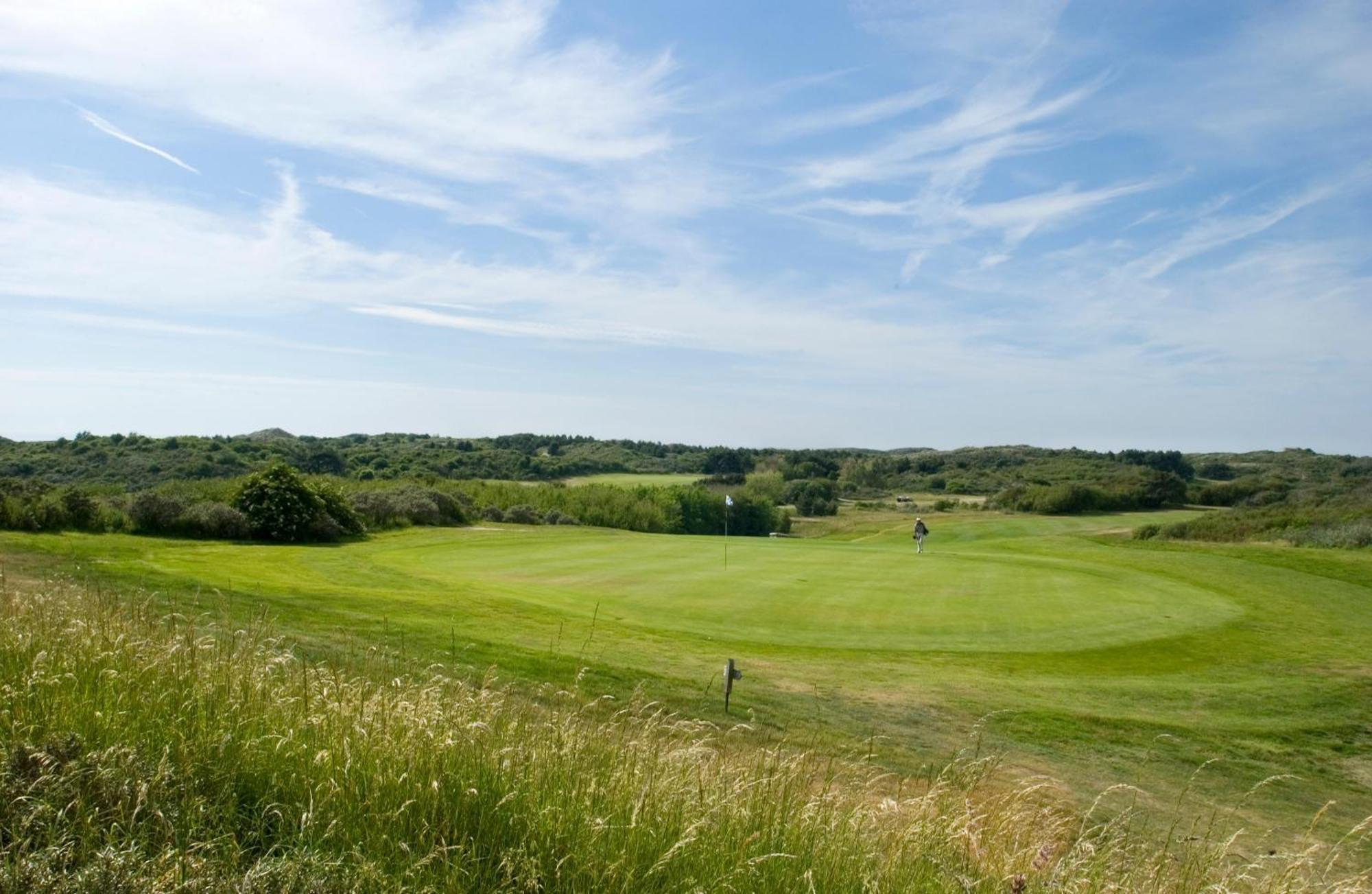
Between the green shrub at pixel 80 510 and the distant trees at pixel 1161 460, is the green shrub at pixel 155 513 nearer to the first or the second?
the green shrub at pixel 80 510

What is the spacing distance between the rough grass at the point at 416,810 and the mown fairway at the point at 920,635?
5.77 ft

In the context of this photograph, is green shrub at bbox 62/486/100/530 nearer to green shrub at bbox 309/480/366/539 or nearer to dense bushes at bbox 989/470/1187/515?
green shrub at bbox 309/480/366/539

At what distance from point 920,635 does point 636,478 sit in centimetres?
7925

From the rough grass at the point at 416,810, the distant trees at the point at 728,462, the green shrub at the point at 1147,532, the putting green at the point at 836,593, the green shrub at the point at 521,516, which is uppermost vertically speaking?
the distant trees at the point at 728,462

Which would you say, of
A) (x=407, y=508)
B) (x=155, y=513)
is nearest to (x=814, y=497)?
(x=407, y=508)

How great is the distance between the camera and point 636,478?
9381 cm

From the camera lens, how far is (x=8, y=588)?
10016 millimetres

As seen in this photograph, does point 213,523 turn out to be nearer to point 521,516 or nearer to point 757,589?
point 521,516

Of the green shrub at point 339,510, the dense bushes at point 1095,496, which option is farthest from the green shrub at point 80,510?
the dense bushes at point 1095,496

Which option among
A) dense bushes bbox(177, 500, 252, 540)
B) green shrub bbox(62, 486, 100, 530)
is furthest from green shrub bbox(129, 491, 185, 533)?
green shrub bbox(62, 486, 100, 530)

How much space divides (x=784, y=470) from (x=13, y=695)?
106250mm

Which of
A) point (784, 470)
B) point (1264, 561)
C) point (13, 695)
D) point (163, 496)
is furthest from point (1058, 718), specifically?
point (784, 470)

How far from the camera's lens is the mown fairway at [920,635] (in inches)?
355

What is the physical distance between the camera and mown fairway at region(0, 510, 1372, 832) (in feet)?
29.6
